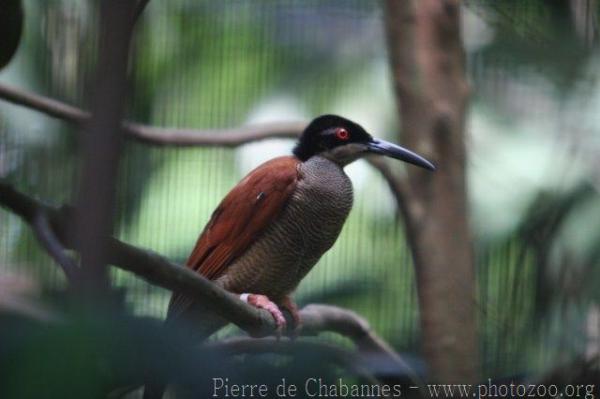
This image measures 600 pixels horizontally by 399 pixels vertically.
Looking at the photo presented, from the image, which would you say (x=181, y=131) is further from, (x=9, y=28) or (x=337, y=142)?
(x=9, y=28)

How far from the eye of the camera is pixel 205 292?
870mm

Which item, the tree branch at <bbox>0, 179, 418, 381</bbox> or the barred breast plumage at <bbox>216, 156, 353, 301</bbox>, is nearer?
the tree branch at <bbox>0, 179, 418, 381</bbox>

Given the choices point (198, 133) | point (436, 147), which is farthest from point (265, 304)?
point (436, 147)

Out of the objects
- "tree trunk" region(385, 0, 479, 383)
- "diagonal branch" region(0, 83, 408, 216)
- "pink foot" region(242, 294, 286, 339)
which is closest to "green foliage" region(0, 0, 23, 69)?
"diagonal branch" region(0, 83, 408, 216)

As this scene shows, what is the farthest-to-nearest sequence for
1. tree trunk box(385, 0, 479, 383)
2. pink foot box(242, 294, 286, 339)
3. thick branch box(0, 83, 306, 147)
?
tree trunk box(385, 0, 479, 383) < pink foot box(242, 294, 286, 339) < thick branch box(0, 83, 306, 147)

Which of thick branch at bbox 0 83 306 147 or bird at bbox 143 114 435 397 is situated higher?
thick branch at bbox 0 83 306 147

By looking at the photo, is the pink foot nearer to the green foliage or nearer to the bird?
the bird

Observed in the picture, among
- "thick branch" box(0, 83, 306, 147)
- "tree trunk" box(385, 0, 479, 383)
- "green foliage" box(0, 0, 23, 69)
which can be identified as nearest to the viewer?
"green foliage" box(0, 0, 23, 69)

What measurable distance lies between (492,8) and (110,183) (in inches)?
47.0

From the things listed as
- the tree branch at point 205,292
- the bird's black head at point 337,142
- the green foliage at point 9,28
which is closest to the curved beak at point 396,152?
the bird's black head at point 337,142

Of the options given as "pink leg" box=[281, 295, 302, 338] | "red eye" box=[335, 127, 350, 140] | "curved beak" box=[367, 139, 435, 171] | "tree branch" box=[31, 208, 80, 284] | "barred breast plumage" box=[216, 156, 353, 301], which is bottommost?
"pink leg" box=[281, 295, 302, 338]

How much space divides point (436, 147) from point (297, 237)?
0.39 m

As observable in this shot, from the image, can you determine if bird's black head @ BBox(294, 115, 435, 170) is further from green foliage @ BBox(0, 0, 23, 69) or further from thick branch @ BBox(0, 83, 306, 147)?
green foliage @ BBox(0, 0, 23, 69)

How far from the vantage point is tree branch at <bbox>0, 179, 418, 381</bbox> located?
47cm
